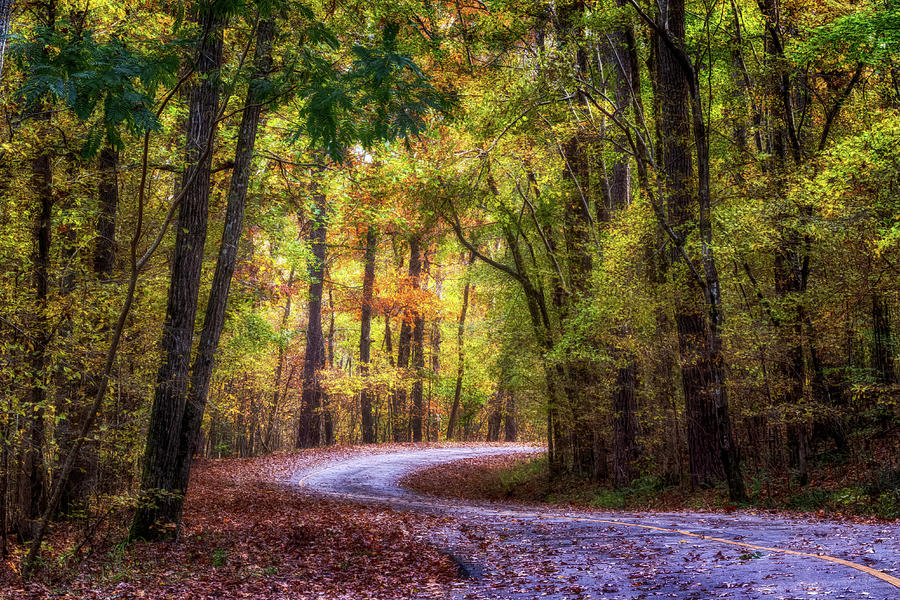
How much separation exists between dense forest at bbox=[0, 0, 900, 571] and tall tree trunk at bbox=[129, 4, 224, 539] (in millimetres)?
45

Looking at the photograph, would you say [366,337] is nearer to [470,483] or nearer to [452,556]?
[470,483]

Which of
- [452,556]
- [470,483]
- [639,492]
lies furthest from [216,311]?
[470,483]

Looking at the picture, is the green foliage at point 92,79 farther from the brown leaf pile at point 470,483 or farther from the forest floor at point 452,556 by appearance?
the brown leaf pile at point 470,483

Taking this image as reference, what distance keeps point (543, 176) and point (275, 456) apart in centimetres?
1467

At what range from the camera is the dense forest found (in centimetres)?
787

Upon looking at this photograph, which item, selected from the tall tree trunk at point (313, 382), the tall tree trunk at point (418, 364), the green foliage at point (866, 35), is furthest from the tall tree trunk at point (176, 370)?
the tall tree trunk at point (418, 364)

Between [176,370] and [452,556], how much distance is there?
15.6ft

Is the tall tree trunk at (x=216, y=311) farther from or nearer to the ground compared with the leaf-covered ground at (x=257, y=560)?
farther from the ground

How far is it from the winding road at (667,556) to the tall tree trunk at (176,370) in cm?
395

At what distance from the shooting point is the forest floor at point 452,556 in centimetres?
682

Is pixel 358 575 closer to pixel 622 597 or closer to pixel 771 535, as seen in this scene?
pixel 622 597

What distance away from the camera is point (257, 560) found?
355 inches

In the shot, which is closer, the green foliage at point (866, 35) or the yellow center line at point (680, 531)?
the yellow center line at point (680, 531)

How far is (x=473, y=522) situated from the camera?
12430 millimetres
